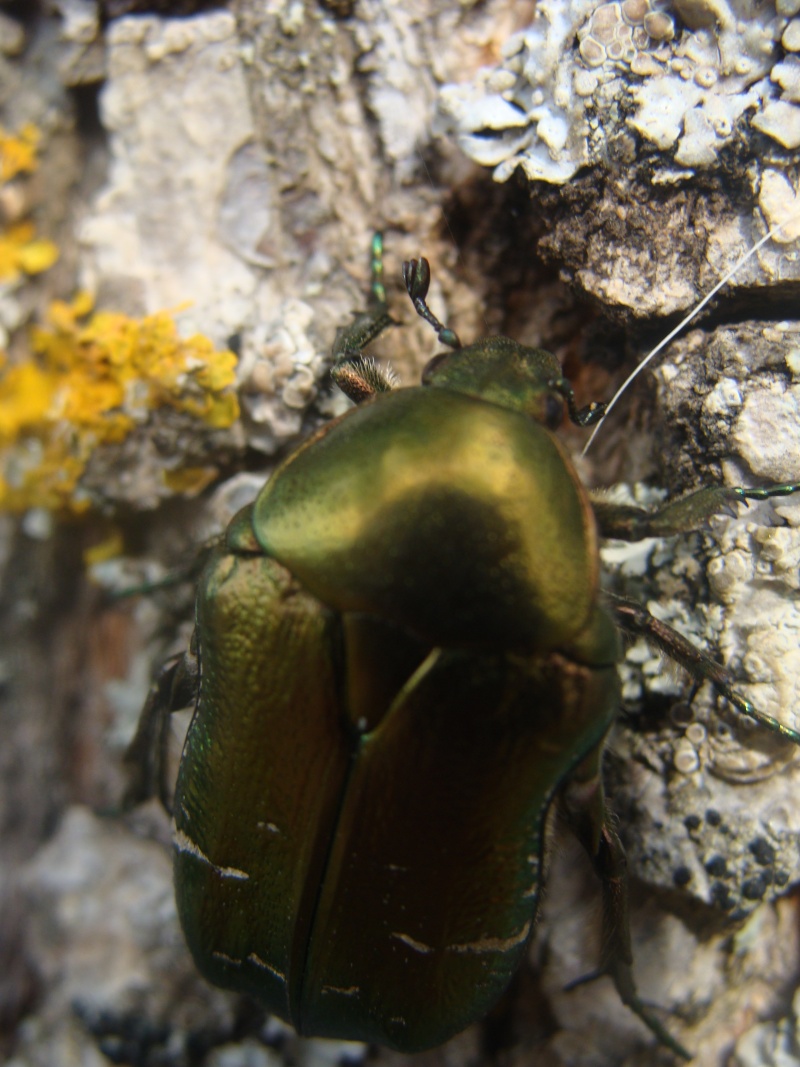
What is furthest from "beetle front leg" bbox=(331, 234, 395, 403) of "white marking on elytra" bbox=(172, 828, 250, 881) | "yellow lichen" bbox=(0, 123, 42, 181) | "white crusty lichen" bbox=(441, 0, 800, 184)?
"yellow lichen" bbox=(0, 123, 42, 181)

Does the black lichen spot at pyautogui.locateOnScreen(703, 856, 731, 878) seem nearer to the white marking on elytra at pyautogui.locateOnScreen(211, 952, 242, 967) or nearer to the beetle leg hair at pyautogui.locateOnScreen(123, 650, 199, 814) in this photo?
the white marking on elytra at pyautogui.locateOnScreen(211, 952, 242, 967)

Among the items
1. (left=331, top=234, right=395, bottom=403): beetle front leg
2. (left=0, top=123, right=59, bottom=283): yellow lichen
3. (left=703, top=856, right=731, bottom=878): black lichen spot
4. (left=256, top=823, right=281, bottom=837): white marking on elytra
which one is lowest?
(left=703, top=856, right=731, bottom=878): black lichen spot

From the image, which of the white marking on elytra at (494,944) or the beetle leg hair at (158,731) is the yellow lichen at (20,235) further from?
the white marking on elytra at (494,944)

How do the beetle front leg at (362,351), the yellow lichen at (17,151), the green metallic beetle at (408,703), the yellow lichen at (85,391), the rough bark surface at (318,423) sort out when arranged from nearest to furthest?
the green metallic beetle at (408,703) < the rough bark surface at (318,423) < the beetle front leg at (362,351) < the yellow lichen at (85,391) < the yellow lichen at (17,151)

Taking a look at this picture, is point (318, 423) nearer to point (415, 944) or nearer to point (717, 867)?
point (415, 944)

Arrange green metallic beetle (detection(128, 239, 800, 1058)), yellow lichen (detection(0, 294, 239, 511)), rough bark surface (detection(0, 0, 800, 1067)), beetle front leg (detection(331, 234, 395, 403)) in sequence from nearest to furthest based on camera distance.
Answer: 1. green metallic beetle (detection(128, 239, 800, 1058))
2. rough bark surface (detection(0, 0, 800, 1067))
3. beetle front leg (detection(331, 234, 395, 403))
4. yellow lichen (detection(0, 294, 239, 511))

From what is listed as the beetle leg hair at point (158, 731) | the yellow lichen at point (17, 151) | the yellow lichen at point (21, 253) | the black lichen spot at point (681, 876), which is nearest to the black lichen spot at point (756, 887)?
the black lichen spot at point (681, 876)
